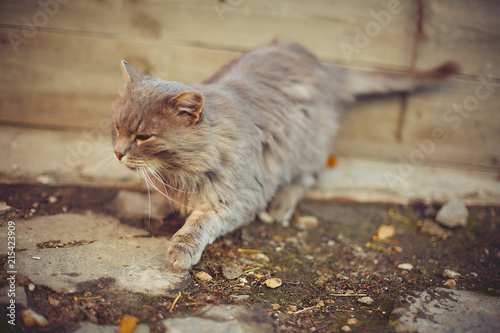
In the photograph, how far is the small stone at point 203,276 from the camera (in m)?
2.05

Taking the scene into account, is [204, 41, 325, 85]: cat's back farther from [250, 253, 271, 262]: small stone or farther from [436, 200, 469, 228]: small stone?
[436, 200, 469, 228]: small stone

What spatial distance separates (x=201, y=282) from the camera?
A: 79.6 inches

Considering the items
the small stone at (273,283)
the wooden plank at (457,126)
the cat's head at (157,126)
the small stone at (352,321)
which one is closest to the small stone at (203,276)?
the small stone at (273,283)

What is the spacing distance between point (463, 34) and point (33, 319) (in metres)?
3.71

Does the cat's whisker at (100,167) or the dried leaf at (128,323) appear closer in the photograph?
the dried leaf at (128,323)

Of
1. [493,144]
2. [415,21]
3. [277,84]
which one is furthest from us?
[493,144]

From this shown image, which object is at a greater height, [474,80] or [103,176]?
[474,80]

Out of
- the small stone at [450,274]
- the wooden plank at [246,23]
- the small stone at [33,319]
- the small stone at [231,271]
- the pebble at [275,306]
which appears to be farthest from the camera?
the wooden plank at [246,23]

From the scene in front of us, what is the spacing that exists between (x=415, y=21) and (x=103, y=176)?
9.44 ft

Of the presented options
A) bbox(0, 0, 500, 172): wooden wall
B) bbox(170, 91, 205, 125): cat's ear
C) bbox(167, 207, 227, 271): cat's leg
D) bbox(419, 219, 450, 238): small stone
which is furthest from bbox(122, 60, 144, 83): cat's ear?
bbox(419, 219, 450, 238): small stone

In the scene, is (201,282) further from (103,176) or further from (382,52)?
(382,52)

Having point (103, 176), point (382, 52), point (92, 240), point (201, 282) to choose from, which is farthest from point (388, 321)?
point (382, 52)

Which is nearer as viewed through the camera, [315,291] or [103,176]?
[315,291]

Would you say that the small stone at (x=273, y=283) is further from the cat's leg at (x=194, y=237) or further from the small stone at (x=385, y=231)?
the small stone at (x=385, y=231)
